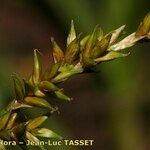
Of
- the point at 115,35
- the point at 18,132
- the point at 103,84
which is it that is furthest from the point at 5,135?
the point at 103,84

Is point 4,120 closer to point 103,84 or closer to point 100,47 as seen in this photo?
point 100,47

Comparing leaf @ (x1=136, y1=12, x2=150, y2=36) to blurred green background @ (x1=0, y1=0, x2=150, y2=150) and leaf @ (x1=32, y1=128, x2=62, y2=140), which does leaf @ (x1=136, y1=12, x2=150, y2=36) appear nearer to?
leaf @ (x1=32, y1=128, x2=62, y2=140)

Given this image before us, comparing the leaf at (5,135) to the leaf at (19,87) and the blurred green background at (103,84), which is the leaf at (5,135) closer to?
the leaf at (19,87)

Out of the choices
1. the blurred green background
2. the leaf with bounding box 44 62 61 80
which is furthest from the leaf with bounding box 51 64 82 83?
the blurred green background

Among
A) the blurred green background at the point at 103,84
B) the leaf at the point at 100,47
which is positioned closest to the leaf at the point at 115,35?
the leaf at the point at 100,47

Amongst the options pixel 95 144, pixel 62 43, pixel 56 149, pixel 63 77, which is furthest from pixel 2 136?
pixel 62 43

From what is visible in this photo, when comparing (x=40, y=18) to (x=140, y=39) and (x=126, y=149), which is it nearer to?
(x=126, y=149)
